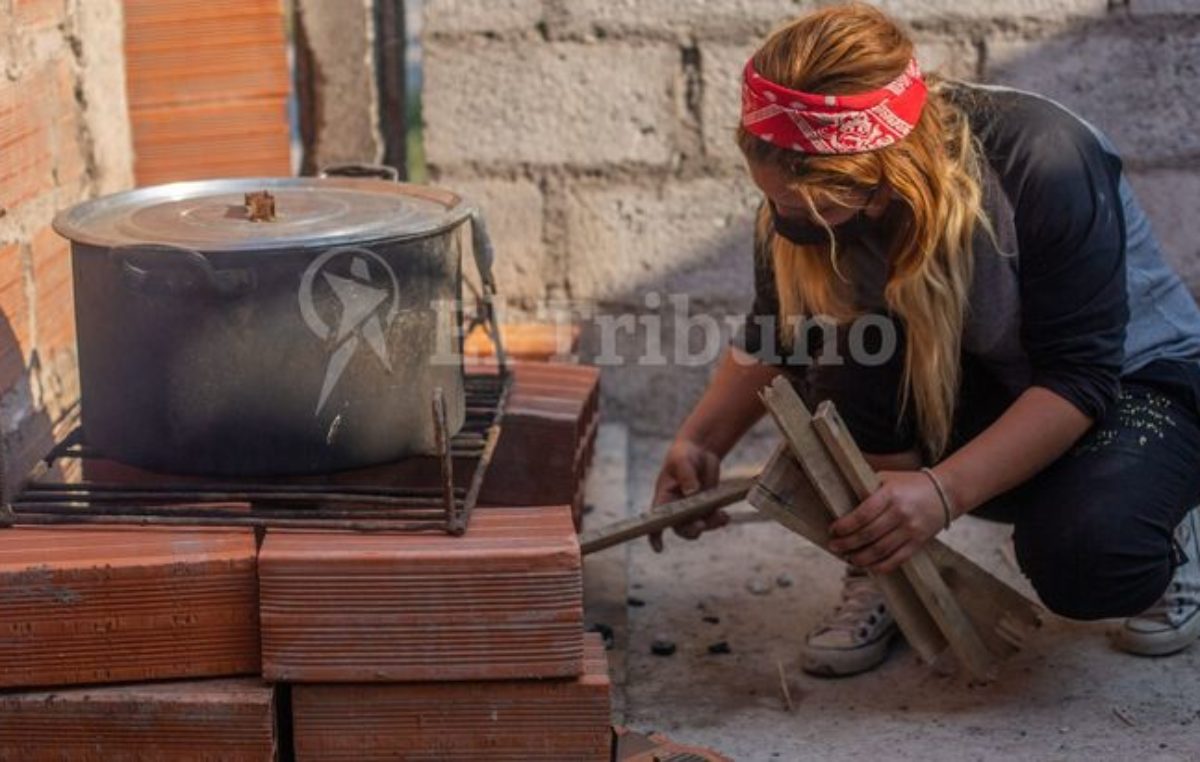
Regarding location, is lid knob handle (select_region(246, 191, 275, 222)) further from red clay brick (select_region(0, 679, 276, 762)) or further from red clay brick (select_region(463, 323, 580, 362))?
red clay brick (select_region(463, 323, 580, 362))

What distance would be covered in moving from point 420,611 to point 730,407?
1.00 meters

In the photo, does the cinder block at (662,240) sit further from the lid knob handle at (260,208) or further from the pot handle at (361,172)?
the lid knob handle at (260,208)

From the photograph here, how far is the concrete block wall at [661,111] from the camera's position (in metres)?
3.98

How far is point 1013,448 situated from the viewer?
A: 2.74 meters

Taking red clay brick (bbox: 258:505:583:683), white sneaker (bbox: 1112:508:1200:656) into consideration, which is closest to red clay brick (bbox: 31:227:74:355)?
red clay brick (bbox: 258:505:583:683)

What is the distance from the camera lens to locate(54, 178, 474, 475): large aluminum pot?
2.50 m

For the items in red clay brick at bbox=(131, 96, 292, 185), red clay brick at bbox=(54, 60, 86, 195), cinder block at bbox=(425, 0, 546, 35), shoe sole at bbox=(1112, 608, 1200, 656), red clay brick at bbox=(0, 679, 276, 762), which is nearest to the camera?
red clay brick at bbox=(0, 679, 276, 762)

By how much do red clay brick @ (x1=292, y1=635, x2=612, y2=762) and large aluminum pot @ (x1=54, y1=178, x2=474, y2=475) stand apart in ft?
1.35

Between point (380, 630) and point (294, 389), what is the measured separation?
43 cm

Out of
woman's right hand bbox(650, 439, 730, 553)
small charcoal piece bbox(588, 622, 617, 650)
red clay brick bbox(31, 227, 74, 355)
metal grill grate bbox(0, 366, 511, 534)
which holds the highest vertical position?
red clay brick bbox(31, 227, 74, 355)

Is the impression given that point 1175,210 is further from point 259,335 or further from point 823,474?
point 259,335

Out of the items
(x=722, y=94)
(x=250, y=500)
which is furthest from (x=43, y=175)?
(x=722, y=94)

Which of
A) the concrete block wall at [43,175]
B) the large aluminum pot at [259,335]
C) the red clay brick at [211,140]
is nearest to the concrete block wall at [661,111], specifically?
the red clay brick at [211,140]

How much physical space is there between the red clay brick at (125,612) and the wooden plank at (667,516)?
64cm
